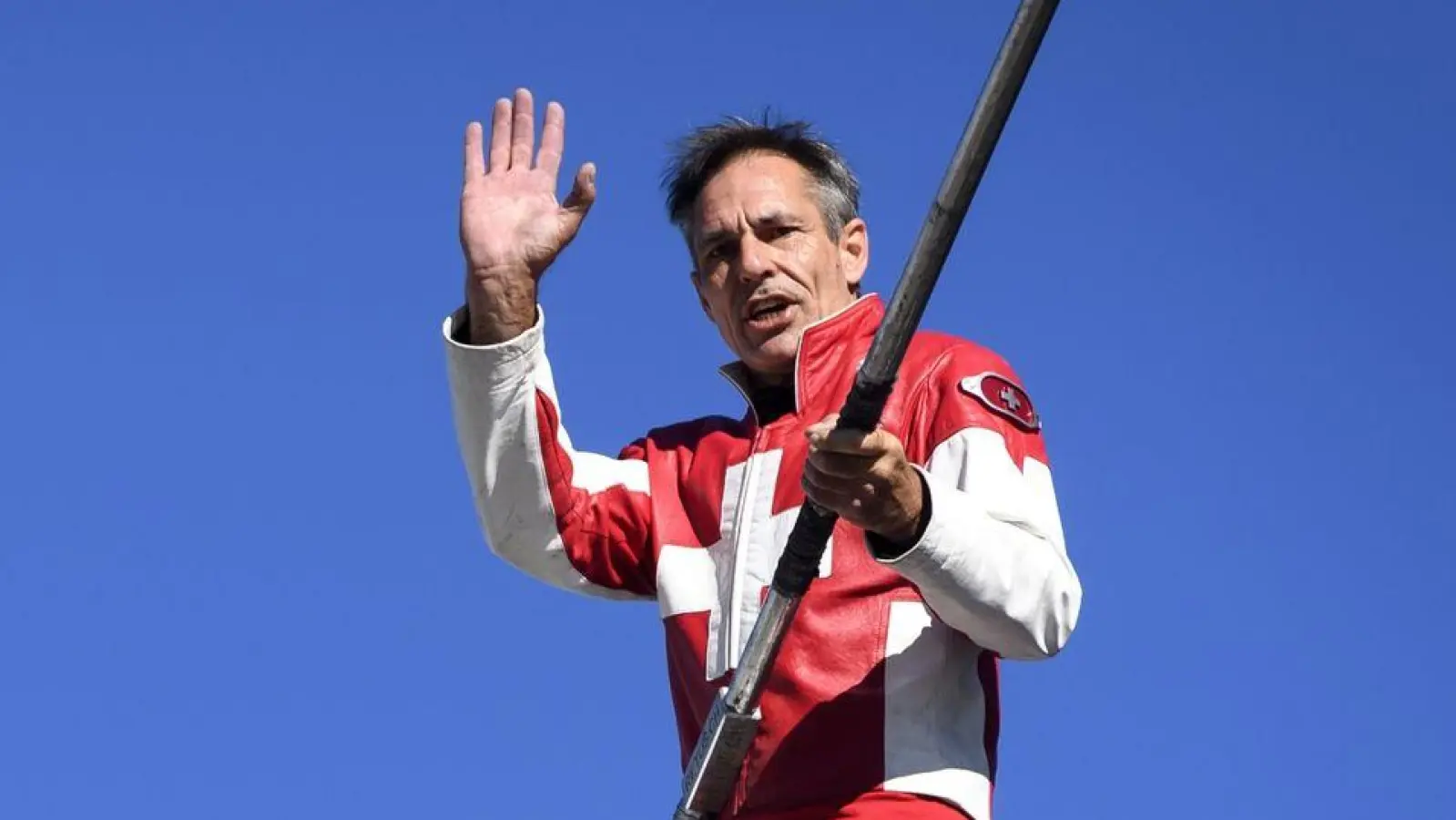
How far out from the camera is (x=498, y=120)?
23.4 feet

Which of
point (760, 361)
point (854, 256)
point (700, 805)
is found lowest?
point (700, 805)

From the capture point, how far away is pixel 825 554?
662 cm

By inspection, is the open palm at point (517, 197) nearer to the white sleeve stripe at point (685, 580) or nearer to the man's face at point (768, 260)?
the man's face at point (768, 260)

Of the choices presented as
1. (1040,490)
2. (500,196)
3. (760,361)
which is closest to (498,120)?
(500,196)

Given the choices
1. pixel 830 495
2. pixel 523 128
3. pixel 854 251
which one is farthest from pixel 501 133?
pixel 830 495

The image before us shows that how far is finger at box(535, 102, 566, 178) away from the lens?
7.05 meters

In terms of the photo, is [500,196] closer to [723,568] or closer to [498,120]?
[498,120]

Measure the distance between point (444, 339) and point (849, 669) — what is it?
1.45 metres

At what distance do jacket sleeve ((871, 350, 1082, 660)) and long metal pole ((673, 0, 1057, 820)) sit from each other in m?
0.23

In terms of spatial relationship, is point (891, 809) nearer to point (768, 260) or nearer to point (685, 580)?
point (685, 580)

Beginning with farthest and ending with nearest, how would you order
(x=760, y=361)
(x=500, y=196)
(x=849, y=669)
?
(x=760, y=361)
(x=500, y=196)
(x=849, y=669)

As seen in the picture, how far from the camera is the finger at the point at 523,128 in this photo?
7035mm

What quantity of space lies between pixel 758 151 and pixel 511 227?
1.29 metres

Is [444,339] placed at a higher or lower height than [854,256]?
lower
